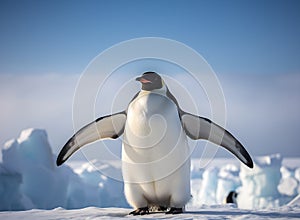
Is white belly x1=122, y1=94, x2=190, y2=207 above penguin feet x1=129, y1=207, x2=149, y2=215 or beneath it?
above

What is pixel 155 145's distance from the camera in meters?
2.45

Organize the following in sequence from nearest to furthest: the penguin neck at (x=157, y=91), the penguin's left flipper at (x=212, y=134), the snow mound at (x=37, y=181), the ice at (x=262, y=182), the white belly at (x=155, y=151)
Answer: the white belly at (x=155, y=151) → the penguin neck at (x=157, y=91) → the penguin's left flipper at (x=212, y=134) → the snow mound at (x=37, y=181) → the ice at (x=262, y=182)

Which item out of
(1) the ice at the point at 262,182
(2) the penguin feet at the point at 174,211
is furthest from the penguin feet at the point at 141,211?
(1) the ice at the point at 262,182

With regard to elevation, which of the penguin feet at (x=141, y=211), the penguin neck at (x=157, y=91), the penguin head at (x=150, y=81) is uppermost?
the penguin head at (x=150, y=81)

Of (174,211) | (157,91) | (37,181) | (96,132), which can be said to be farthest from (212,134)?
(37,181)

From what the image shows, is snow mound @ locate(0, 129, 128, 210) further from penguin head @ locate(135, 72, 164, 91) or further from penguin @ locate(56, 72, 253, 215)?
penguin head @ locate(135, 72, 164, 91)

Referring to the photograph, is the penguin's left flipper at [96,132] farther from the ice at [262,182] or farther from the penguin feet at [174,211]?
the ice at [262,182]

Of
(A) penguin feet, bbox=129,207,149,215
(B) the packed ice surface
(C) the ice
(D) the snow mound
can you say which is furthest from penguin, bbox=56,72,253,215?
(C) the ice

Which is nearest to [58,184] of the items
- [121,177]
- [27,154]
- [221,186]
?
[27,154]

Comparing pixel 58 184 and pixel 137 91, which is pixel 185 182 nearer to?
pixel 137 91

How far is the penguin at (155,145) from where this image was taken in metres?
2.45

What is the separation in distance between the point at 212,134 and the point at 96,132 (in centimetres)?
81

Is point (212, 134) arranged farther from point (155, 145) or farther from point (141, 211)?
point (141, 211)

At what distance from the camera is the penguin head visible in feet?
8.47
